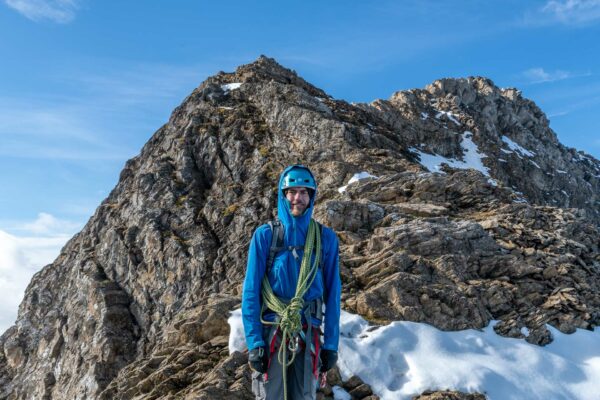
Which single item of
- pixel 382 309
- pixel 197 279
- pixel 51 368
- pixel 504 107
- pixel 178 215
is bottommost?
pixel 51 368

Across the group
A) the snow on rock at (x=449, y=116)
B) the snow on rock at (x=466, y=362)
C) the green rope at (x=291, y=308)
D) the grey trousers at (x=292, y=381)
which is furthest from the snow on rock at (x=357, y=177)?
the snow on rock at (x=449, y=116)

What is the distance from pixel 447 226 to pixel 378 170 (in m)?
10.7

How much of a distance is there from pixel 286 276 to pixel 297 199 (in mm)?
1051

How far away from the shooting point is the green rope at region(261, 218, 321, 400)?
21.2ft

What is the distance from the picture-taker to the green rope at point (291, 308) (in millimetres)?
6457

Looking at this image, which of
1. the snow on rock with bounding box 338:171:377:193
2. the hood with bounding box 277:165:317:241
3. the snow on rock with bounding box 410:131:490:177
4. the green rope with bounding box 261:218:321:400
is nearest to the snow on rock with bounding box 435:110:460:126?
the snow on rock with bounding box 410:131:490:177

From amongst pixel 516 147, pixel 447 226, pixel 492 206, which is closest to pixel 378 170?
pixel 492 206

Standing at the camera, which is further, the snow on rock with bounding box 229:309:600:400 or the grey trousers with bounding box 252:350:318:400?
the snow on rock with bounding box 229:309:600:400

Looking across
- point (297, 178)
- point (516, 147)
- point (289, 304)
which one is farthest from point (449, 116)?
point (289, 304)

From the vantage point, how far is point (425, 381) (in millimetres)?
12438

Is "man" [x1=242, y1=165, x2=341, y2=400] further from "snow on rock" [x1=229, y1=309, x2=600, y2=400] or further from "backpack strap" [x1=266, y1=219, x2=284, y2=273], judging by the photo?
"snow on rock" [x1=229, y1=309, x2=600, y2=400]

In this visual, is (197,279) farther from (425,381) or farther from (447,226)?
(425,381)

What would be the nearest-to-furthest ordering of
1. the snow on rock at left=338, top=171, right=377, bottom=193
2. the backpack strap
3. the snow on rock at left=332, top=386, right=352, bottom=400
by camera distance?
the backpack strap
the snow on rock at left=332, top=386, right=352, bottom=400
the snow on rock at left=338, top=171, right=377, bottom=193

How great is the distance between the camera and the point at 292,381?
263 inches
